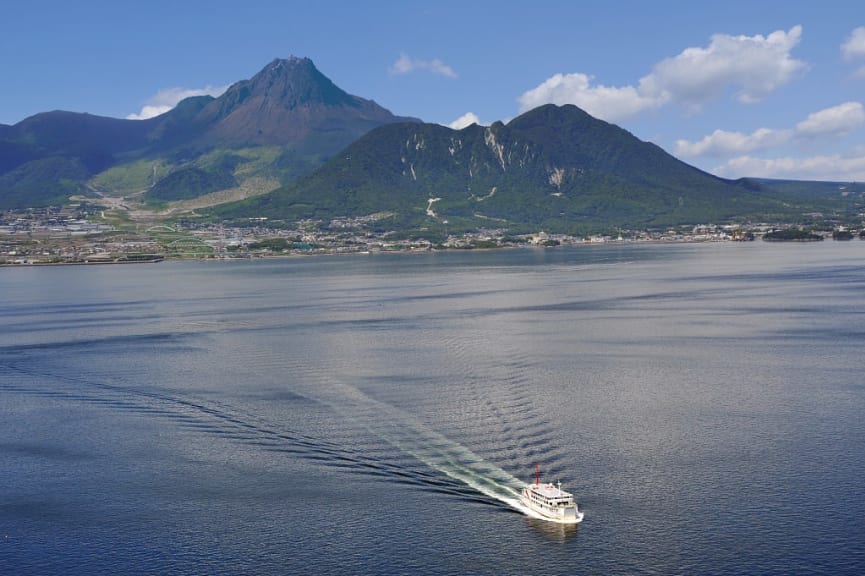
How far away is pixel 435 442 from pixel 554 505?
9650mm

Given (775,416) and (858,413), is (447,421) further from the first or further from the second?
(858,413)

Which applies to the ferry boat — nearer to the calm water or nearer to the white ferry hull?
the white ferry hull

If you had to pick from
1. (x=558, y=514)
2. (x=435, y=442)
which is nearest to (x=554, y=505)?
(x=558, y=514)

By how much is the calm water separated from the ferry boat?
1.41 feet

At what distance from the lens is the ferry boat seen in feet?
96.8

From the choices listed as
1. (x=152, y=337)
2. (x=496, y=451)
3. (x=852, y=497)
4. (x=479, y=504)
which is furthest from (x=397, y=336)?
(x=852, y=497)

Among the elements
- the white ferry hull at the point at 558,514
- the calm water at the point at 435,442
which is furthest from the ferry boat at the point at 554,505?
the calm water at the point at 435,442

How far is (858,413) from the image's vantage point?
4169 centimetres

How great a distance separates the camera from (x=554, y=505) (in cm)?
2944

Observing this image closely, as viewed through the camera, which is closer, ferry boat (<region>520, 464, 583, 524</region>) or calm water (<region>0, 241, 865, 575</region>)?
calm water (<region>0, 241, 865, 575</region>)

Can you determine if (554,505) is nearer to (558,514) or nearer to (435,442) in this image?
(558,514)

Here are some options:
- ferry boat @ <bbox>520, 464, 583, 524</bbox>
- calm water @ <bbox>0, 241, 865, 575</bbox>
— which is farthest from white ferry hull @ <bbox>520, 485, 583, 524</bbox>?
calm water @ <bbox>0, 241, 865, 575</bbox>

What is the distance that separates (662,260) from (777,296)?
73973mm

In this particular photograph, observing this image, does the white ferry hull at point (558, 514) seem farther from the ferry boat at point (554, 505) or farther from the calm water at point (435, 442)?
the calm water at point (435, 442)
